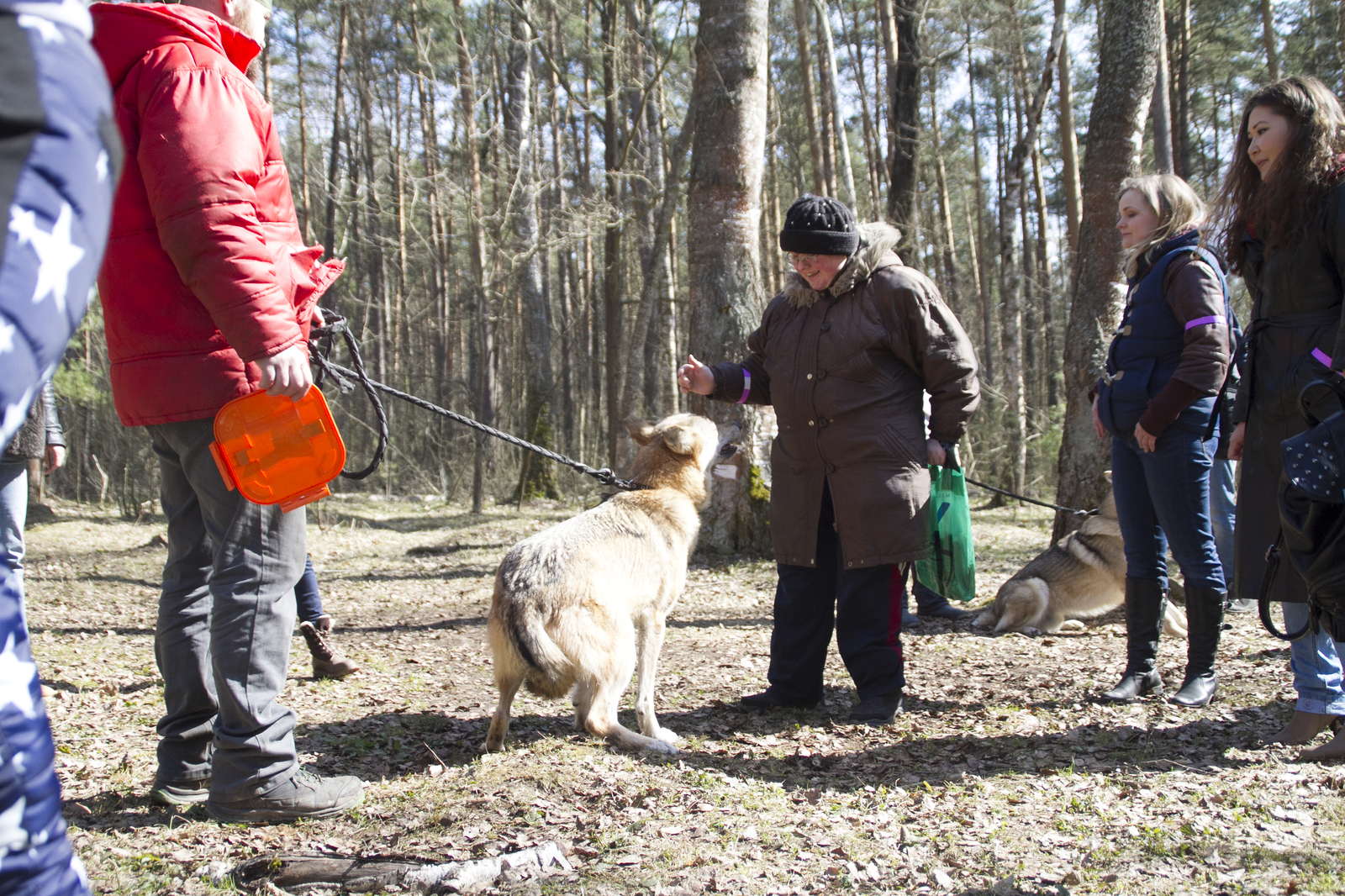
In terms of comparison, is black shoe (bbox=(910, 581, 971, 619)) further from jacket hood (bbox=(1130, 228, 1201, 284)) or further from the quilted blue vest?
jacket hood (bbox=(1130, 228, 1201, 284))

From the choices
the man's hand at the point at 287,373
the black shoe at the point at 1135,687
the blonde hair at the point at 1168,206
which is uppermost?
the blonde hair at the point at 1168,206

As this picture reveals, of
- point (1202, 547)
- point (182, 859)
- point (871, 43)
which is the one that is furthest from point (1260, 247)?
point (871, 43)

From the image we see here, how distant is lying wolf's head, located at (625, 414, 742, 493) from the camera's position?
439cm

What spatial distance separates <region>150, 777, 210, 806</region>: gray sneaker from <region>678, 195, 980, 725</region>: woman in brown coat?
251cm

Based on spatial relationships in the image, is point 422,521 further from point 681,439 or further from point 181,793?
point 181,793

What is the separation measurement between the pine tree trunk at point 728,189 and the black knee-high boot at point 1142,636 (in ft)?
12.9

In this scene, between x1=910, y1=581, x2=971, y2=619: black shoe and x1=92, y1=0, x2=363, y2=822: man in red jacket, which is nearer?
x1=92, y1=0, x2=363, y2=822: man in red jacket

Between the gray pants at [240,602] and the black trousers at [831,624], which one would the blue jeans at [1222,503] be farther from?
the gray pants at [240,602]

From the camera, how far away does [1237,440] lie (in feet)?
11.5

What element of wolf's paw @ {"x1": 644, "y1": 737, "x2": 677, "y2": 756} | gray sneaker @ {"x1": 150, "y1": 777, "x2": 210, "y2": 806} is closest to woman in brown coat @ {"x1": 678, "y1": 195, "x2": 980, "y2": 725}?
wolf's paw @ {"x1": 644, "y1": 737, "x2": 677, "y2": 756}

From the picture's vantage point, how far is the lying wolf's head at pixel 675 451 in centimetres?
439

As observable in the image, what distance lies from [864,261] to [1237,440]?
1.69 meters

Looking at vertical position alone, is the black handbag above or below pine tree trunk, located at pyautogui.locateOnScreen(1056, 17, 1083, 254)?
below

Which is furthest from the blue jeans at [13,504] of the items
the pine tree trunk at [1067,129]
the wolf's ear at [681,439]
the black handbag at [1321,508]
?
the pine tree trunk at [1067,129]
